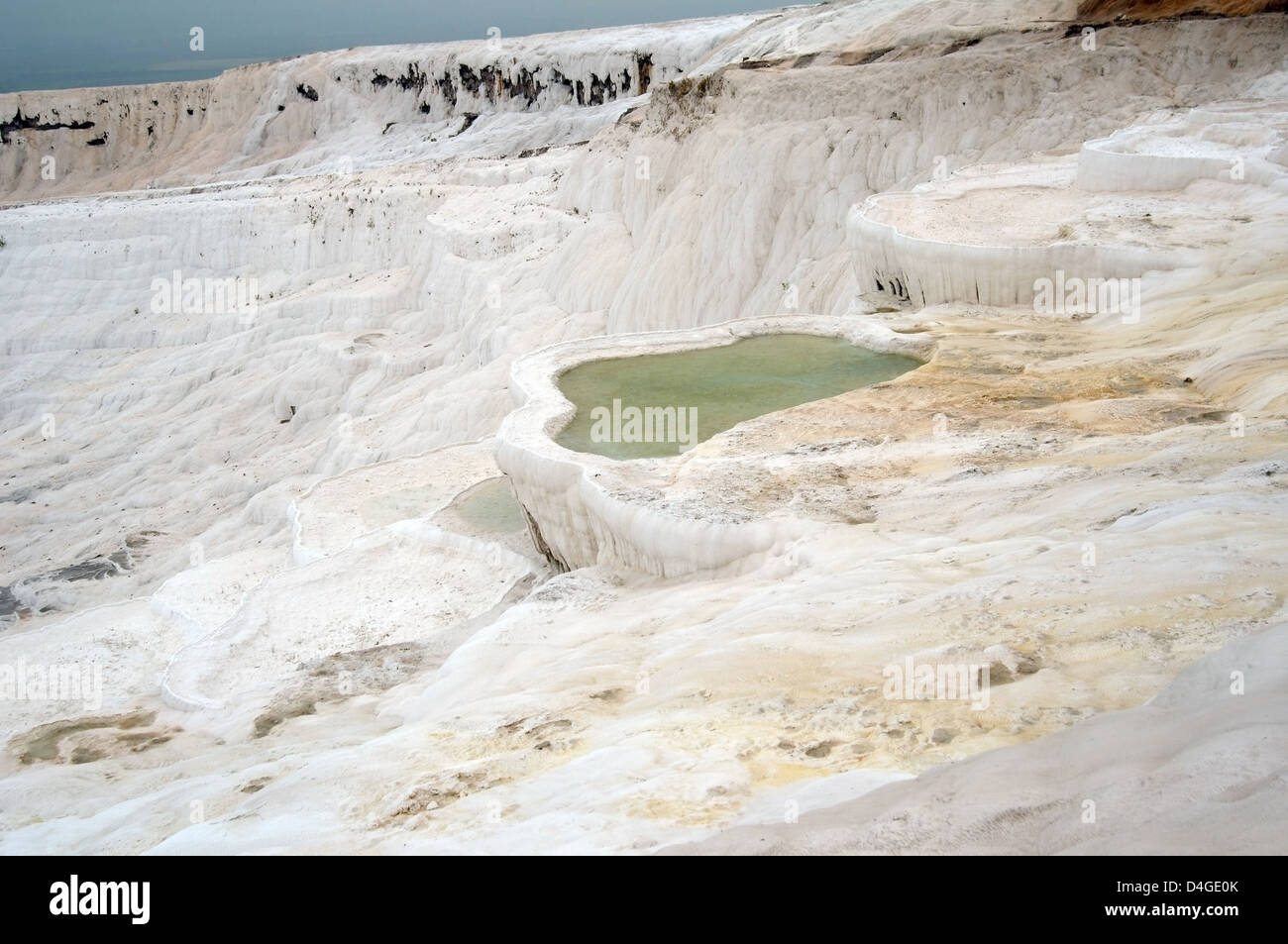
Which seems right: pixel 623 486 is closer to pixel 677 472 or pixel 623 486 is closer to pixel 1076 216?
pixel 677 472

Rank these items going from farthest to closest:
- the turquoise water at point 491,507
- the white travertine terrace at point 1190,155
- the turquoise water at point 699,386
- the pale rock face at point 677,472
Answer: the white travertine terrace at point 1190,155 < the turquoise water at point 491,507 < the turquoise water at point 699,386 < the pale rock face at point 677,472

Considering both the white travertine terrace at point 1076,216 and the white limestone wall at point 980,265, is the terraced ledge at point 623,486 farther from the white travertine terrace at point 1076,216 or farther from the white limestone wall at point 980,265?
the white travertine terrace at point 1076,216

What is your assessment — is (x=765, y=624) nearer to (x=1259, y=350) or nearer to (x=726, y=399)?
(x=726, y=399)

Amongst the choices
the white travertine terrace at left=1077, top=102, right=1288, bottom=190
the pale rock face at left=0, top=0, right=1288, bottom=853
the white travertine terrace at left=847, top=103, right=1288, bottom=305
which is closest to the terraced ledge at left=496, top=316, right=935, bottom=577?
the pale rock face at left=0, top=0, right=1288, bottom=853

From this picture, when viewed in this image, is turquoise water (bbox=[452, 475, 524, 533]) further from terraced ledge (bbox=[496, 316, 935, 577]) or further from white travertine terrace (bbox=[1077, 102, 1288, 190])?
white travertine terrace (bbox=[1077, 102, 1288, 190])

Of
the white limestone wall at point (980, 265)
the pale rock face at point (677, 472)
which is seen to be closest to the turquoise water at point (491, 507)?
the pale rock face at point (677, 472)

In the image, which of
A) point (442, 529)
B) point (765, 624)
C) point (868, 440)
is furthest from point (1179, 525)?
point (442, 529)

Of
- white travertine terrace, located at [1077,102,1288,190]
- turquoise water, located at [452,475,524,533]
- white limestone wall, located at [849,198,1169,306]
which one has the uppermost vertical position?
white travertine terrace, located at [1077,102,1288,190]
